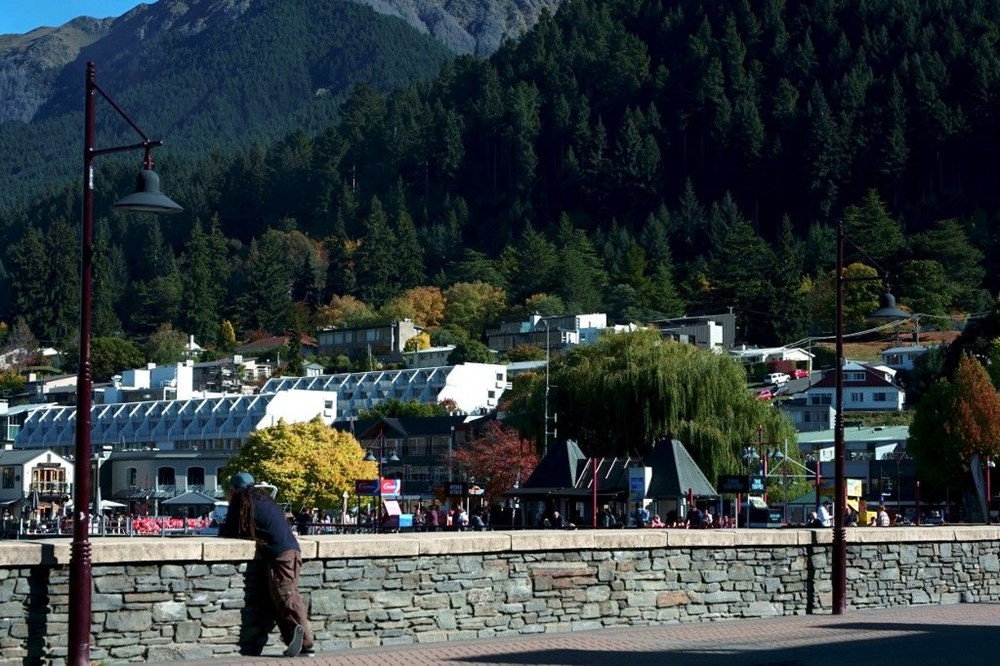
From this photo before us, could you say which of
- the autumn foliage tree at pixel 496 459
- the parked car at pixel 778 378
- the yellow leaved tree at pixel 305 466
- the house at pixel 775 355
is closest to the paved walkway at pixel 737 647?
the autumn foliage tree at pixel 496 459

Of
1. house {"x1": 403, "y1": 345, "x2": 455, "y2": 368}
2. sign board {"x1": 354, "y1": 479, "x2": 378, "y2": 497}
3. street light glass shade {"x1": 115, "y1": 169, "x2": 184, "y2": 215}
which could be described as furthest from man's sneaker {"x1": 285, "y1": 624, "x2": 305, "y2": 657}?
house {"x1": 403, "y1": 345, "x2": 455, "y2": 368}

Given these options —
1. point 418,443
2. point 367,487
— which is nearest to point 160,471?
point 418,443

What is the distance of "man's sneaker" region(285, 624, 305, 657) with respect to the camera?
51.3 feet

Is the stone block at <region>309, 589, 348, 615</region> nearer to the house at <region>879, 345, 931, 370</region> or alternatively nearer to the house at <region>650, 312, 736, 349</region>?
the house at <region>879, 345, 931, 370</region>

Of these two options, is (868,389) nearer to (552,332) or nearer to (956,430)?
(552,332)

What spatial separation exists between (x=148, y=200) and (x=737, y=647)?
7.64m

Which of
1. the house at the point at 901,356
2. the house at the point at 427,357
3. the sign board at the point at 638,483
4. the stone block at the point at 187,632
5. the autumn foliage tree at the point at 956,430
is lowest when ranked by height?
the stone block at the point at 187,632

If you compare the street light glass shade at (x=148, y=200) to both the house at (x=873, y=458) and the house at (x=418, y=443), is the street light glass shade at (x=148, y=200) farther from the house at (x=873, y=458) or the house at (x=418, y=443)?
the house at (x=418, y=443)

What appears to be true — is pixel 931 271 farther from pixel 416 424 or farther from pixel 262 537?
pixel 262 537

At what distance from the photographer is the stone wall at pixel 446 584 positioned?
14.8 metres

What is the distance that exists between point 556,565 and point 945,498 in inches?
2509

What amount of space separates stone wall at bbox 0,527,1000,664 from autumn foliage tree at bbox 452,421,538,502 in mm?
44085

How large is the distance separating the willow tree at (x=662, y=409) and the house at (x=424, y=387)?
243 ft

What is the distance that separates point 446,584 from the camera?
56.8ft
